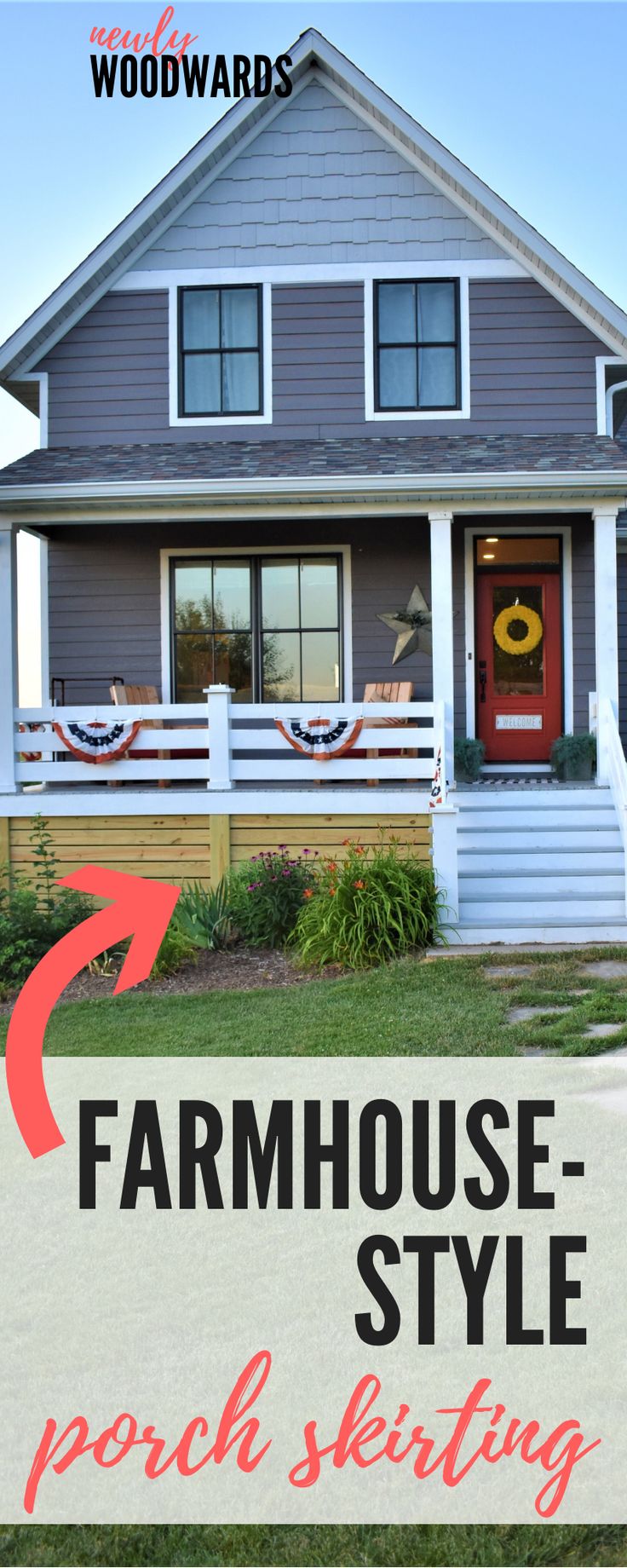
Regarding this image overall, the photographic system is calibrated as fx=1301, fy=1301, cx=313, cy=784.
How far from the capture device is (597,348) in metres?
12.5

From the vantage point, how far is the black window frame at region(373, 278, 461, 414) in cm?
1264

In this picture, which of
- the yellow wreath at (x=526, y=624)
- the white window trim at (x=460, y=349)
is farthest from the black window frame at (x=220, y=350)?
the yellow wreath at (x=526, y=624)

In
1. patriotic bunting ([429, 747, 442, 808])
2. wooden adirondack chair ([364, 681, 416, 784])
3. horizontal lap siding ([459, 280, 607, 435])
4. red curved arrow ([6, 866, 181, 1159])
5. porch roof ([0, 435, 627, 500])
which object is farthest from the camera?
horizontal lap siding ([459, 280, 607, 435])

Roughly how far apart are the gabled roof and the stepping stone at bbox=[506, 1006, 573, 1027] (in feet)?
24.7

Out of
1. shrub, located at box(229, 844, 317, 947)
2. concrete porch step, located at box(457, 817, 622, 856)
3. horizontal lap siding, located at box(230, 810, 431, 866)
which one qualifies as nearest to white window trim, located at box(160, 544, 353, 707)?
horizontal lap siding, located at box(230, 810, 431, 866)

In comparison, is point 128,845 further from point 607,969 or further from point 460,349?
point 460,349

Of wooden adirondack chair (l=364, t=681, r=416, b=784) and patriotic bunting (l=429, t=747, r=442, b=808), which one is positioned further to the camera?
wooden adirondack chair (l=364, t=681, r=416, b=784)

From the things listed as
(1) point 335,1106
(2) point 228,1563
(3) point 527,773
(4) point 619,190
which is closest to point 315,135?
(4) point 619,190

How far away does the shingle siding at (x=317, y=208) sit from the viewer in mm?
12609

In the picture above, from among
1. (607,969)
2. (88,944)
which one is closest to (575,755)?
(607,969)

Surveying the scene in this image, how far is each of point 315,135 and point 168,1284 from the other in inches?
459

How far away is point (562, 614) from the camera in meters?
12.8

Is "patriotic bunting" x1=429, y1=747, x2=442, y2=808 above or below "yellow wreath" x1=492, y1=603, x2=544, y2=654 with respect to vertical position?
below

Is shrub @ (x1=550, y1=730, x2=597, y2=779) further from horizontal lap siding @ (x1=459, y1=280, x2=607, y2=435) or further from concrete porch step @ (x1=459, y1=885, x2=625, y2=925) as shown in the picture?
horizontal lap siding @ (x1=459, y1=280, x2=607, y2=435)
